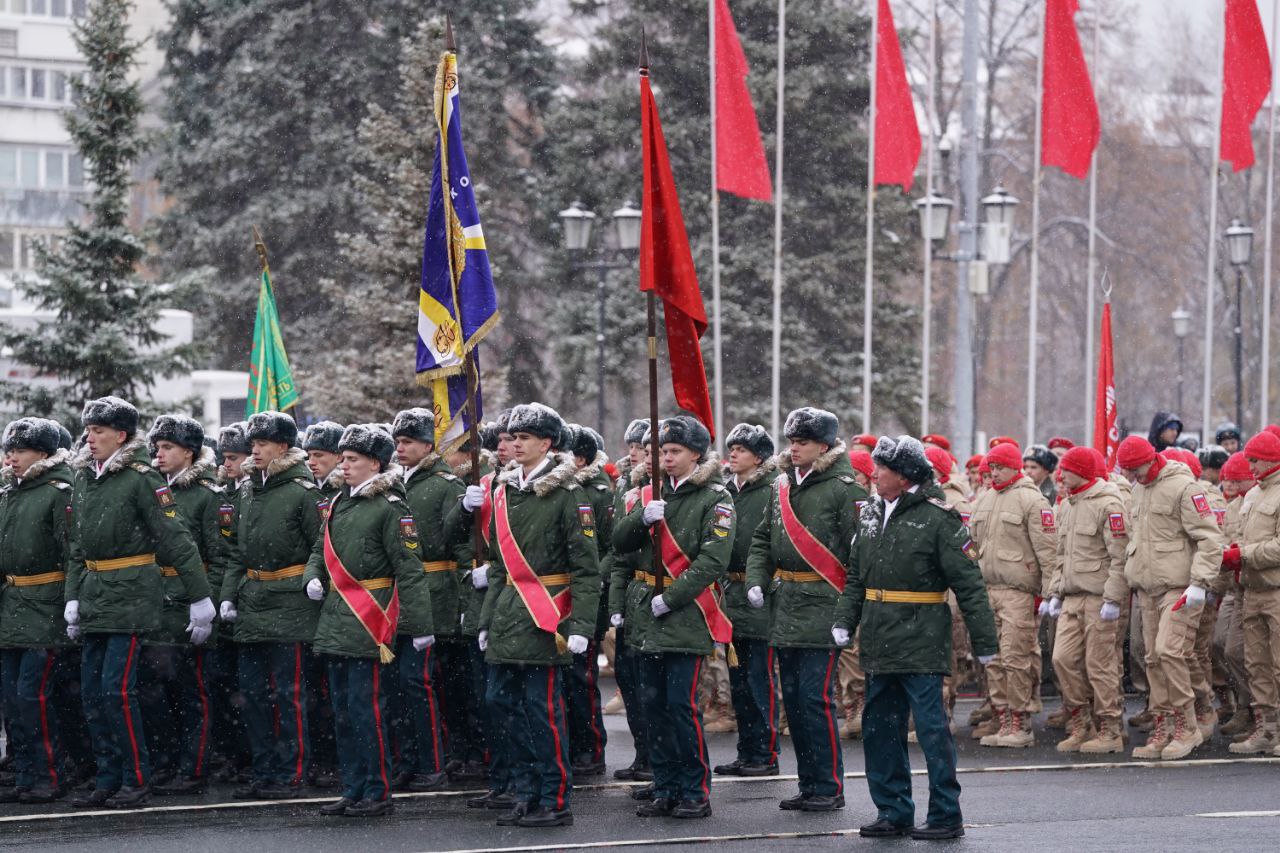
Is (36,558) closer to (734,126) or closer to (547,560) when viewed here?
(547,560)

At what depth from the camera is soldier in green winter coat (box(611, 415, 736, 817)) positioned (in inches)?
400

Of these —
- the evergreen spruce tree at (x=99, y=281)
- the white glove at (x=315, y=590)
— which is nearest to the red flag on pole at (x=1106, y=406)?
the white glove at (x=315, y=590)

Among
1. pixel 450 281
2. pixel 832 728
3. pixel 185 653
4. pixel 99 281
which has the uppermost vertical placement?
pixel 99 281

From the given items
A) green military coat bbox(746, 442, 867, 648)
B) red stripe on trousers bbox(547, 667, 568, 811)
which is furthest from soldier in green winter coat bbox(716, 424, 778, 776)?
red stripe on trousers bbox(547, 667, 568, 811)

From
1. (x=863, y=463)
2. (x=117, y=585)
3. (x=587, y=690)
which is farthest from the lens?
(x=863, y=463)

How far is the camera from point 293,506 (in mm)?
11305

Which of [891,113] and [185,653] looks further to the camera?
[891,113]

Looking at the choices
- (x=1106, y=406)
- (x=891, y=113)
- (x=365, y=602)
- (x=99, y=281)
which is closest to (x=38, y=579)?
(x=365, y=602)

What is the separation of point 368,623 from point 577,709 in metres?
2.30

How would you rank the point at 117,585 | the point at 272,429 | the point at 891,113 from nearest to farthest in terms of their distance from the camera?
the point at 117,585
the point at 272,429
the point at 891,113

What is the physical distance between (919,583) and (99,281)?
48.6 ft

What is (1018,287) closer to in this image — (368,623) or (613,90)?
(613,90)

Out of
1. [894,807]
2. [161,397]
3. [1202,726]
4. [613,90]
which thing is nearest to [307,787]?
[894,807]

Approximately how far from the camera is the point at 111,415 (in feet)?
36.0
